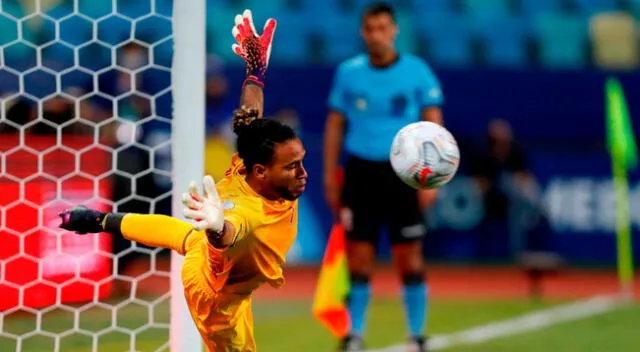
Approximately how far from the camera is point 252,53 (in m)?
5.09

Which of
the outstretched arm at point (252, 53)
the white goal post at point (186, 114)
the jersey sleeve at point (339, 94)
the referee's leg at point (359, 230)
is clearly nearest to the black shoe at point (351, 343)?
the referee's leg at point (359, 230)

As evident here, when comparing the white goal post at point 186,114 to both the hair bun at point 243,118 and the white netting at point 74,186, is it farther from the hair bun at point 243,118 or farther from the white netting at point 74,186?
the hair bun at point 243,118

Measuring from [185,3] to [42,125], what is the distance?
2.69m

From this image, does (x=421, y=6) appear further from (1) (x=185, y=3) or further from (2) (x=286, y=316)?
(1) (x=185, y=3)

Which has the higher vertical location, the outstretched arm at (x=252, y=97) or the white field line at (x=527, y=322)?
the outstretched arm at (x=252, y=97)

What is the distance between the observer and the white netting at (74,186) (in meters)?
5.87

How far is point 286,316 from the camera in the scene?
9469mm

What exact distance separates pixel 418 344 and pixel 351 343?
387 millimetres

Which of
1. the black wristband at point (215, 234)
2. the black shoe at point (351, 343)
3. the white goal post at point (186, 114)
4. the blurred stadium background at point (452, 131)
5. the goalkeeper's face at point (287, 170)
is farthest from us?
the blurred stadium background at point (452, 131)

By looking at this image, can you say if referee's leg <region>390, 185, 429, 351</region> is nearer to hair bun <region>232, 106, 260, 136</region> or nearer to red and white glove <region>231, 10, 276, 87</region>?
red and white glove <region>231, 10, 276, 87</region>

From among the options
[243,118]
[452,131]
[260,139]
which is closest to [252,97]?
[243,118]

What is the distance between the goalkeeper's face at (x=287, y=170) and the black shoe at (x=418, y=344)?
2712 mm

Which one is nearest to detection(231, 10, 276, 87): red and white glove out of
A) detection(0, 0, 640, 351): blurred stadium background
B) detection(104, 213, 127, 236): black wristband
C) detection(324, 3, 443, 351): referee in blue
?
detection(104, 213, 127, 236): black wristband

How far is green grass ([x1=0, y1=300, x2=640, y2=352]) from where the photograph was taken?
7.34 metres
